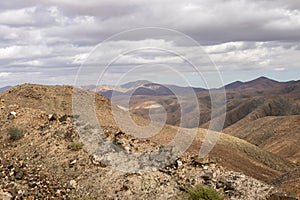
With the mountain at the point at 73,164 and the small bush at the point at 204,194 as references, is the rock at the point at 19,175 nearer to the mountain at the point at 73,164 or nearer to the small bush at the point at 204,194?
the mountain at the point at 73,164

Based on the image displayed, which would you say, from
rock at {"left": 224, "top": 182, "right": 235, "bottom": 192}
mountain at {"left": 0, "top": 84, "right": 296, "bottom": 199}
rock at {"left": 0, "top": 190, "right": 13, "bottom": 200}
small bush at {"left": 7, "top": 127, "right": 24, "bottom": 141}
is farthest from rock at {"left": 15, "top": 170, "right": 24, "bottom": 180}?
rock at {"left": 224, "top": 182, "right": 235, "bottom": 192}

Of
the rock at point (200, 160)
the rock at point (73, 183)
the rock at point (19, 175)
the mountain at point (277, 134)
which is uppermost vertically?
the rock at point (200, 160)

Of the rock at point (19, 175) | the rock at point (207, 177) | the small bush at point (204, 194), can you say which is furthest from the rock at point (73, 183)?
the rock at point (207, 177)

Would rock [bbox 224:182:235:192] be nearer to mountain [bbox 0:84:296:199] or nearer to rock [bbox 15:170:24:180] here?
mountain [bbox 0:84:296:199]

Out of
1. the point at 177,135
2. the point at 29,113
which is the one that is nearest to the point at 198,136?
the point at 177,135

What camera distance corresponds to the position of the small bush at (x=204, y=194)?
32.3ft

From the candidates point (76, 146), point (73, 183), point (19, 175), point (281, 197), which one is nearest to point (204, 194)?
point (281, 197)

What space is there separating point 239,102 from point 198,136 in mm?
110521

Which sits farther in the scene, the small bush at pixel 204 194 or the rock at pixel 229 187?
the rock at pixel 229 187

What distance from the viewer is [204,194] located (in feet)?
32.7

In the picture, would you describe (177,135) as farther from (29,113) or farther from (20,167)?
(20,167)

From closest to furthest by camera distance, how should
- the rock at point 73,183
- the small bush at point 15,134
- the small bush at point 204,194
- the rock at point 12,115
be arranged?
the small bush at point 204,194 < the rock at point 73,183 < the small bush at point 15,134 < the rock at point 12,115

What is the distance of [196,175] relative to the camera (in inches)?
443

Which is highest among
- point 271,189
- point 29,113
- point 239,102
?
point 29,113
